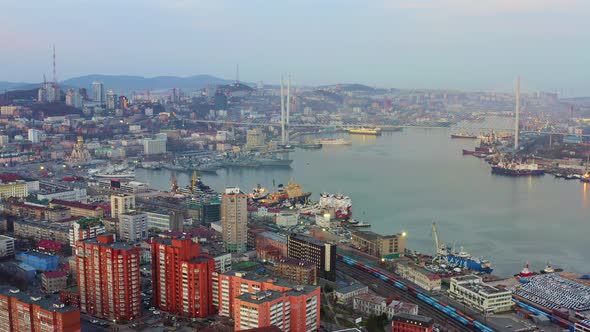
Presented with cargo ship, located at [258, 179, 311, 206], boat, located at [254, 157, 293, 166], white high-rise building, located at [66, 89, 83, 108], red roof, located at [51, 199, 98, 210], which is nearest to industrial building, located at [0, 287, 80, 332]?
red roof, located at [51, 199, 98, 210]

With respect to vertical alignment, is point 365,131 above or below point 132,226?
above

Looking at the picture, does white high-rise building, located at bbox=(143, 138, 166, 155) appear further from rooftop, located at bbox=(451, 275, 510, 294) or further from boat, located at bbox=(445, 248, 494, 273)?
rooftop, located at bbox=(451, 275, 510, 294)

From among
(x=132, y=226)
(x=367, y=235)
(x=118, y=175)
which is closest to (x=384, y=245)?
(x=367, y=235)

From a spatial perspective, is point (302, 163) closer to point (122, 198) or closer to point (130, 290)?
point (122, 198)

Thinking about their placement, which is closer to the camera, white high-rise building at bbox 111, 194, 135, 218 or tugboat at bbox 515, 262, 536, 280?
tugboat at bbox 515, 262, 536, 280

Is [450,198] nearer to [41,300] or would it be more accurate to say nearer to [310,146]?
[41,300]

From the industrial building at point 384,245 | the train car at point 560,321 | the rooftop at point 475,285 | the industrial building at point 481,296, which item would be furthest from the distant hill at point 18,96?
the train car at point 560,321
